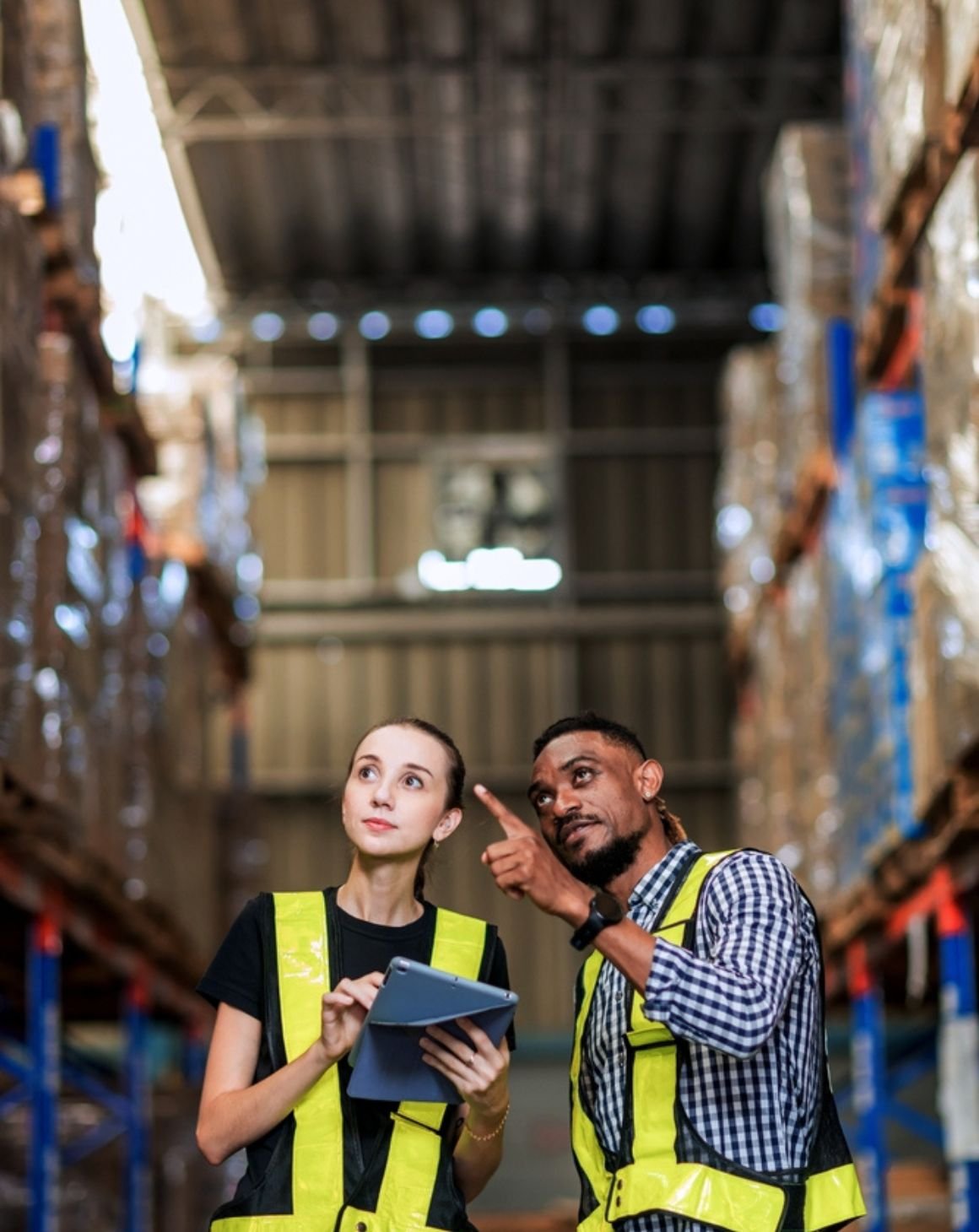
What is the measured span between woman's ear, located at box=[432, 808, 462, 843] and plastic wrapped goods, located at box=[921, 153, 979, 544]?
3611 millimetres

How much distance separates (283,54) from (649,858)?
588 inches

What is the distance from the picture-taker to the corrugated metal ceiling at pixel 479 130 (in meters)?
16.7

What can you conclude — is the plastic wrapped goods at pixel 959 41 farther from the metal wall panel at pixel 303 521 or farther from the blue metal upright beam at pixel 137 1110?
the metal wall panel at pixel 303 521

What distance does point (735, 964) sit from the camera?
302 cm

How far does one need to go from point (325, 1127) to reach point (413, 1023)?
297mm

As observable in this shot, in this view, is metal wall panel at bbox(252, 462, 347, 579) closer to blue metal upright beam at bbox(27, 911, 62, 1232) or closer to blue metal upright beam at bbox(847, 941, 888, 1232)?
blue metal upright beam at bbox(847, 941, 888, 1232)

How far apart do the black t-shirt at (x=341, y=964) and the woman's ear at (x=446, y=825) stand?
13 centimetres

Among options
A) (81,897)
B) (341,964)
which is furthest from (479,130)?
(341,964)

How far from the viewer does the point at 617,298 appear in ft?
68.7

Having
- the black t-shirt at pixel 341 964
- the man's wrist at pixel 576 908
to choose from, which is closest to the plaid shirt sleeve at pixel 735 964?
the man's wrist at pixel 576 908

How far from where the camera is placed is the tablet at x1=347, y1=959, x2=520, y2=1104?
288 cm

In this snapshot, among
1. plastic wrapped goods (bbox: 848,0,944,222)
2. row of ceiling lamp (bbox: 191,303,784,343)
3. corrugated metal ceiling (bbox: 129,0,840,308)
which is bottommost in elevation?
plastic wrapped goods (bbox: 848,0,944,222)

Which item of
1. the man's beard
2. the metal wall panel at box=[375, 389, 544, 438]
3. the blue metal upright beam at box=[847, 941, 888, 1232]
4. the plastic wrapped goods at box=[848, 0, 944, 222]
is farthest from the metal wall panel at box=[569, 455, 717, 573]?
the man's beard

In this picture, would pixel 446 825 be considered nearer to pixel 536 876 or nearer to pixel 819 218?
pixel 536 876
